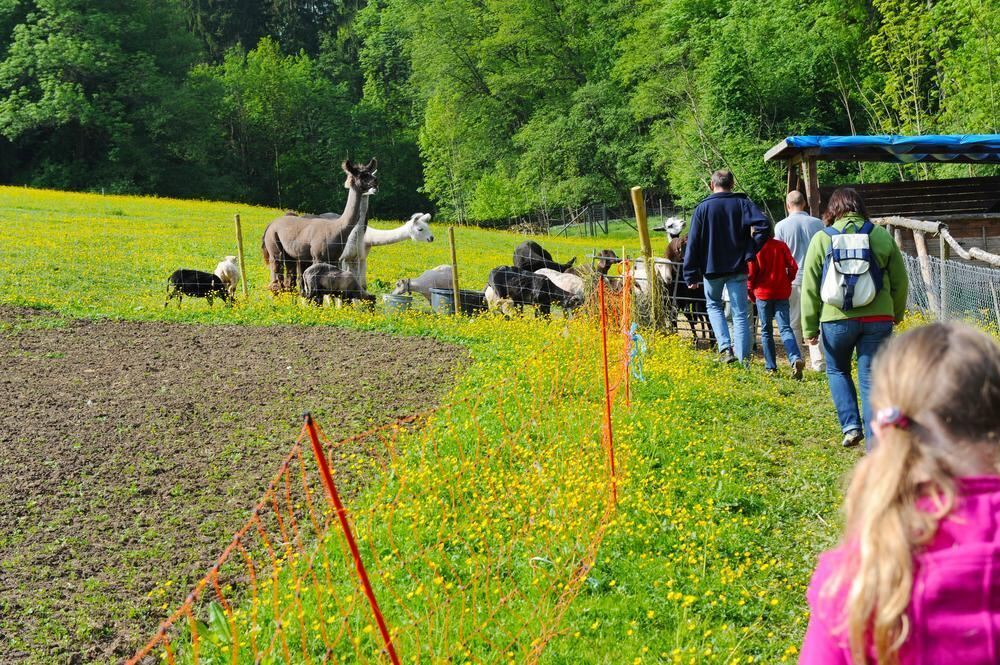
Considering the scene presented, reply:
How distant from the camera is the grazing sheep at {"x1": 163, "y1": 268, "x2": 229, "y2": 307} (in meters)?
14.4

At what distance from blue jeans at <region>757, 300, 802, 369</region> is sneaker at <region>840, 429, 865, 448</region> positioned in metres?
2.48

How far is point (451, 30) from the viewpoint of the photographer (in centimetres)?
5791

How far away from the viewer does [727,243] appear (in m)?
8.78

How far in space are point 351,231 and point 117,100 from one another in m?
44.0

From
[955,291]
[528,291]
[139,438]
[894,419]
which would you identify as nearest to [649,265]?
[528,291]

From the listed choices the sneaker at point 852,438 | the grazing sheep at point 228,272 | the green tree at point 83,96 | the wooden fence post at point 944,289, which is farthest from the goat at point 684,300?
the green tree at point 83,96

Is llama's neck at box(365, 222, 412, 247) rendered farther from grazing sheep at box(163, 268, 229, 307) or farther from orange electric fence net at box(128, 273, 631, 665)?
orange electric fence net at box(128, 273, 631, 665)

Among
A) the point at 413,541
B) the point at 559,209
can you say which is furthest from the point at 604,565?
the point at 559,209

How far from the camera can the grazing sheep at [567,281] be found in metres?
13.1

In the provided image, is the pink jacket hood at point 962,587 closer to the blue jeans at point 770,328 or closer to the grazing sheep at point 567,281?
the blue jeans at point 770,328

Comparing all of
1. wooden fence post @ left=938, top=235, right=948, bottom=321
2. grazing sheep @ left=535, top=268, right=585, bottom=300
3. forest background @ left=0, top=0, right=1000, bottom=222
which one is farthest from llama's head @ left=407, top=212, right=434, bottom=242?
forest background @ left=0, top=0, right=1000, bottom=222

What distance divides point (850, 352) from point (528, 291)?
746 cm

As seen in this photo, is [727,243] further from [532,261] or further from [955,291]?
[532,261]

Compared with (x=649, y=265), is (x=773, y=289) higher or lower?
lower
